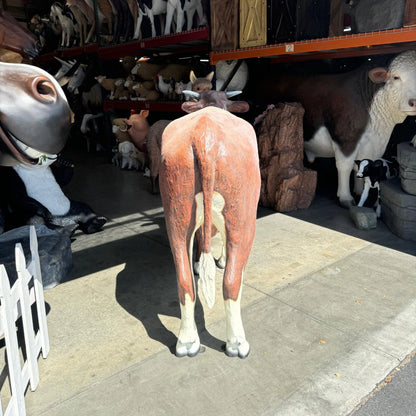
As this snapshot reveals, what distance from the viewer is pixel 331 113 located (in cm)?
507

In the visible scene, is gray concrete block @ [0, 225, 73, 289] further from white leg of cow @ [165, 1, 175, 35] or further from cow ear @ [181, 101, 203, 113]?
white leg of cow @ [165, 1, 175, 35]

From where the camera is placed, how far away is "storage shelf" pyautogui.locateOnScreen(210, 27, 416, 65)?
12.7 feet

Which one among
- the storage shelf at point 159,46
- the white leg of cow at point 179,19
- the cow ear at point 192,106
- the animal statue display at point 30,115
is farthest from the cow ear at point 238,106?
the white leg of cow at point 179,19

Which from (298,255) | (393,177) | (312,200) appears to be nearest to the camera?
(298,255)

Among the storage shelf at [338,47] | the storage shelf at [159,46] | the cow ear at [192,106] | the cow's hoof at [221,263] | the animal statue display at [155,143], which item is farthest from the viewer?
the storage shelf at [159,46]

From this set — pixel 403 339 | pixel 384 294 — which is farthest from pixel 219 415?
pixel 384 294

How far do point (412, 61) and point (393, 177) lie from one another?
1322 mm

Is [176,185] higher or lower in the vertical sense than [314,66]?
lower

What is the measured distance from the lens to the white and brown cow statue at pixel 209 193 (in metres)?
1.98

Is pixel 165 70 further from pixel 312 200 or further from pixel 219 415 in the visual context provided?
pixel 219 415

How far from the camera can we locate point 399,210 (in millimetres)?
4094

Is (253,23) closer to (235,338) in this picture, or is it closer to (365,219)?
(365,219)

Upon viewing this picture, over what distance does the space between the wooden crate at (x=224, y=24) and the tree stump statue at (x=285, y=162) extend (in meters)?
1.23

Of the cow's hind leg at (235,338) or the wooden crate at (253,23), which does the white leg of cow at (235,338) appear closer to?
the cow's hind leg at (235,338)
